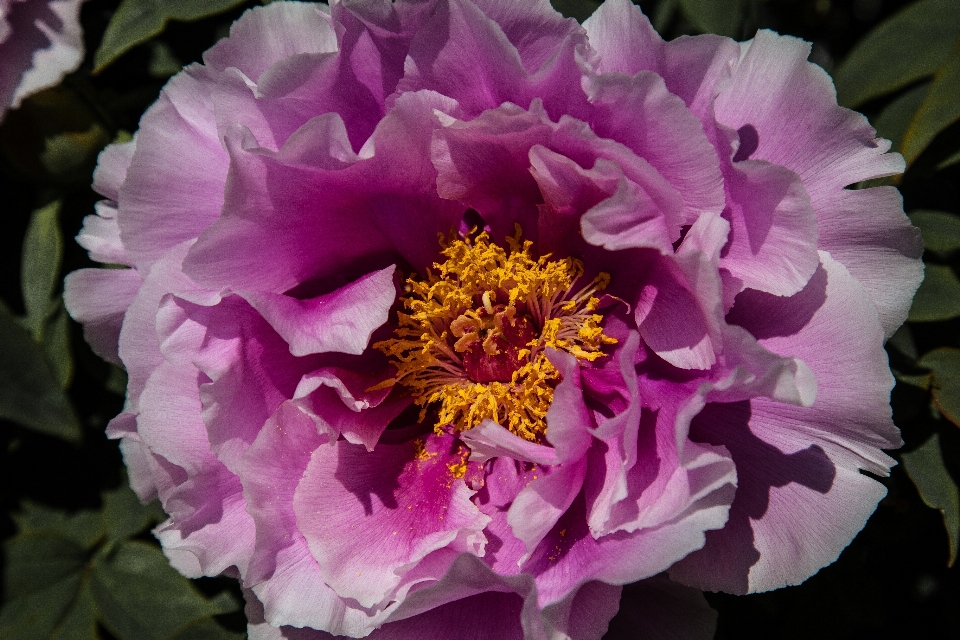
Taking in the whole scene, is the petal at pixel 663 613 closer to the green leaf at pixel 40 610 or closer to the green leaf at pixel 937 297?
the green leaf at pixel 937 297

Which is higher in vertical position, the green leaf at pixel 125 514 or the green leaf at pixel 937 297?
the green leaf at pixel 937 297

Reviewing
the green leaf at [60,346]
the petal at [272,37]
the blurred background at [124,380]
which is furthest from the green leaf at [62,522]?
the petal at [272,37]

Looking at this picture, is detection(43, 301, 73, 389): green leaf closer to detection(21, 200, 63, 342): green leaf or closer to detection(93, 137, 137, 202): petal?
detection(21, 200, 63, 342): green leaf

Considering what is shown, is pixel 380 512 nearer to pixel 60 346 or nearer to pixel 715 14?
pixel 60 346

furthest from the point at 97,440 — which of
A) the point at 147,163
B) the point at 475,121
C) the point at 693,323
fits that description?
the point at 693,323

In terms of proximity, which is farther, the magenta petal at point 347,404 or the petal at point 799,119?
the magenta petal at point 347,404

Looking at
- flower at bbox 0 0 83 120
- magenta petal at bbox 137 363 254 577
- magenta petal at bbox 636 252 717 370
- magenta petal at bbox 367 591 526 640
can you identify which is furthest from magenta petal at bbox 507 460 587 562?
flower at bbox 0 0 83 120

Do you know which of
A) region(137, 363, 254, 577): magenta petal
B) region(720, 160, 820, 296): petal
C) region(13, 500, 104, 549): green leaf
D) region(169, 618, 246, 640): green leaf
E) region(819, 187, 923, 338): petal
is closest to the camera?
region(720, 160, 820, 296): petal
